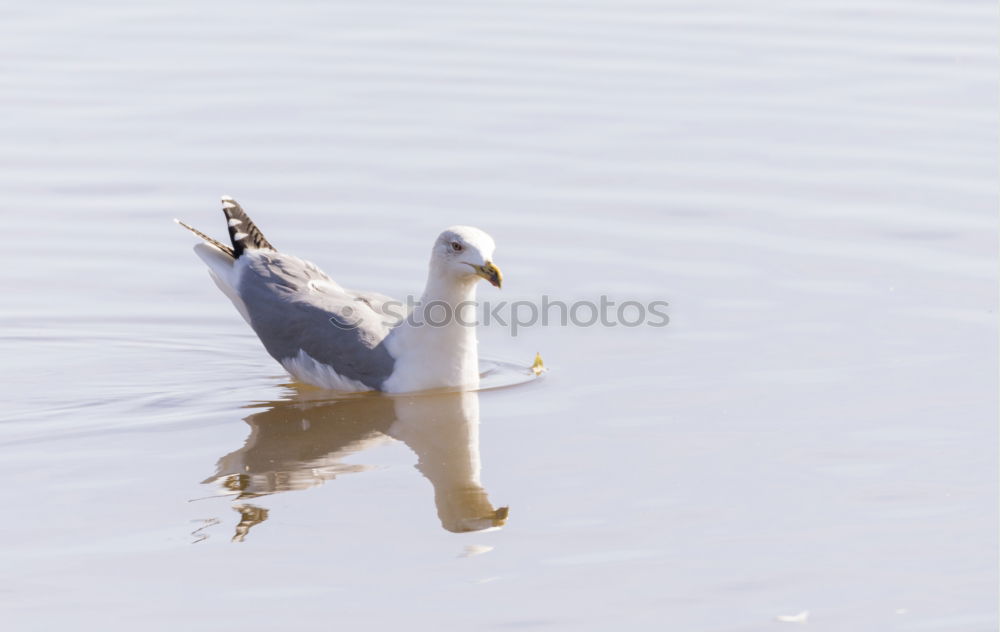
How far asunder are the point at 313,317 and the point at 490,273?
139 centimetres

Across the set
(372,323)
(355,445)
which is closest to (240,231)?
(372,323)

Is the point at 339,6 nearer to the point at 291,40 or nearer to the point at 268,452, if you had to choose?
the point at 291,40

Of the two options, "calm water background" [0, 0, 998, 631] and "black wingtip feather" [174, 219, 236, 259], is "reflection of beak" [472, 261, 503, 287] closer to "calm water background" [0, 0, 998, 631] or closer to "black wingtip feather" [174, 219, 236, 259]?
"calm water background" [0, 0, 998, 631]

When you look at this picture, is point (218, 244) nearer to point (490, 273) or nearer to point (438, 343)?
point (438, 343)

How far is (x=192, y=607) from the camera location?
5684mm

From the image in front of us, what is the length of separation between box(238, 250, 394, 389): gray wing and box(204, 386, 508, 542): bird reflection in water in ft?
0.68

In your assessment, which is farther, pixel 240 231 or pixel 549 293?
pixel 549 293

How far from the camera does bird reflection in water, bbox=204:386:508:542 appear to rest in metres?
6.83

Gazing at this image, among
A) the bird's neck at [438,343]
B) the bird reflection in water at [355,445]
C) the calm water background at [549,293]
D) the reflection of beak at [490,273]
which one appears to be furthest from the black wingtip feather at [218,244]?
the reflection of beak at [490,273]

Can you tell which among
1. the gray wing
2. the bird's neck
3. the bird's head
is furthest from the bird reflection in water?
the bird's head

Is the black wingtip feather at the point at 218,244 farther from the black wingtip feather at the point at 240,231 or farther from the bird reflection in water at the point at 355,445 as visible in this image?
the bird reflection in water at the point at 355,445

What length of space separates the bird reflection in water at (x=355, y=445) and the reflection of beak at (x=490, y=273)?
73cm

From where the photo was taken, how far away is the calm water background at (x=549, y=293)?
600 cm

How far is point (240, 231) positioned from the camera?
9609mm
